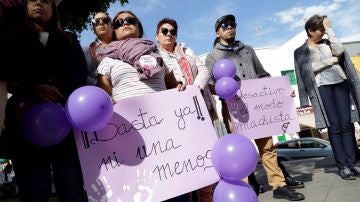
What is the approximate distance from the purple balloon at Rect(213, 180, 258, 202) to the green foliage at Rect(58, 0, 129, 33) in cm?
615

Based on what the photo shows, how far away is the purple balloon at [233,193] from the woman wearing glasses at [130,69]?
84 cm

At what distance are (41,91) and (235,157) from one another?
47.4 inches

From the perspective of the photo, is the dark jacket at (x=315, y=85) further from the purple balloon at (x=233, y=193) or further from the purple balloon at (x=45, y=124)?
the purple balloon at (x=45, y=124)

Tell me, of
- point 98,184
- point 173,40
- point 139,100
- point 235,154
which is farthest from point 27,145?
point 173,40

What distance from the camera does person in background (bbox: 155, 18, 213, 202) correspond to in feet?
11.4


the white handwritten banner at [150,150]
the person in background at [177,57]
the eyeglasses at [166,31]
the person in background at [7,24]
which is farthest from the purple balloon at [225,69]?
the person in background at [7,24]

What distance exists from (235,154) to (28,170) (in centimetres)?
120

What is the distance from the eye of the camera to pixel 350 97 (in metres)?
4.41

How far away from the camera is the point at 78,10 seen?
7.86m

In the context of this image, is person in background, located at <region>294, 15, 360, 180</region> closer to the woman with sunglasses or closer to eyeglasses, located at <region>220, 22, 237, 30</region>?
eyeglasses, located at <region>220, 22, 237, 30</region>

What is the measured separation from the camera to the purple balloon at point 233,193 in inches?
90.4

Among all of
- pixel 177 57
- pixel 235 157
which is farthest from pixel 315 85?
pixel 235 157

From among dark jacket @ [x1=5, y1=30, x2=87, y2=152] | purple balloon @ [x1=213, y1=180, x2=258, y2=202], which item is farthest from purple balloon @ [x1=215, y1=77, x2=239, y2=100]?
dark jacket @ [x1=5, y1=30, x2=87, y2=152]

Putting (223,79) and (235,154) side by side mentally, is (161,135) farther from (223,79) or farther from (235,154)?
(223,79)
